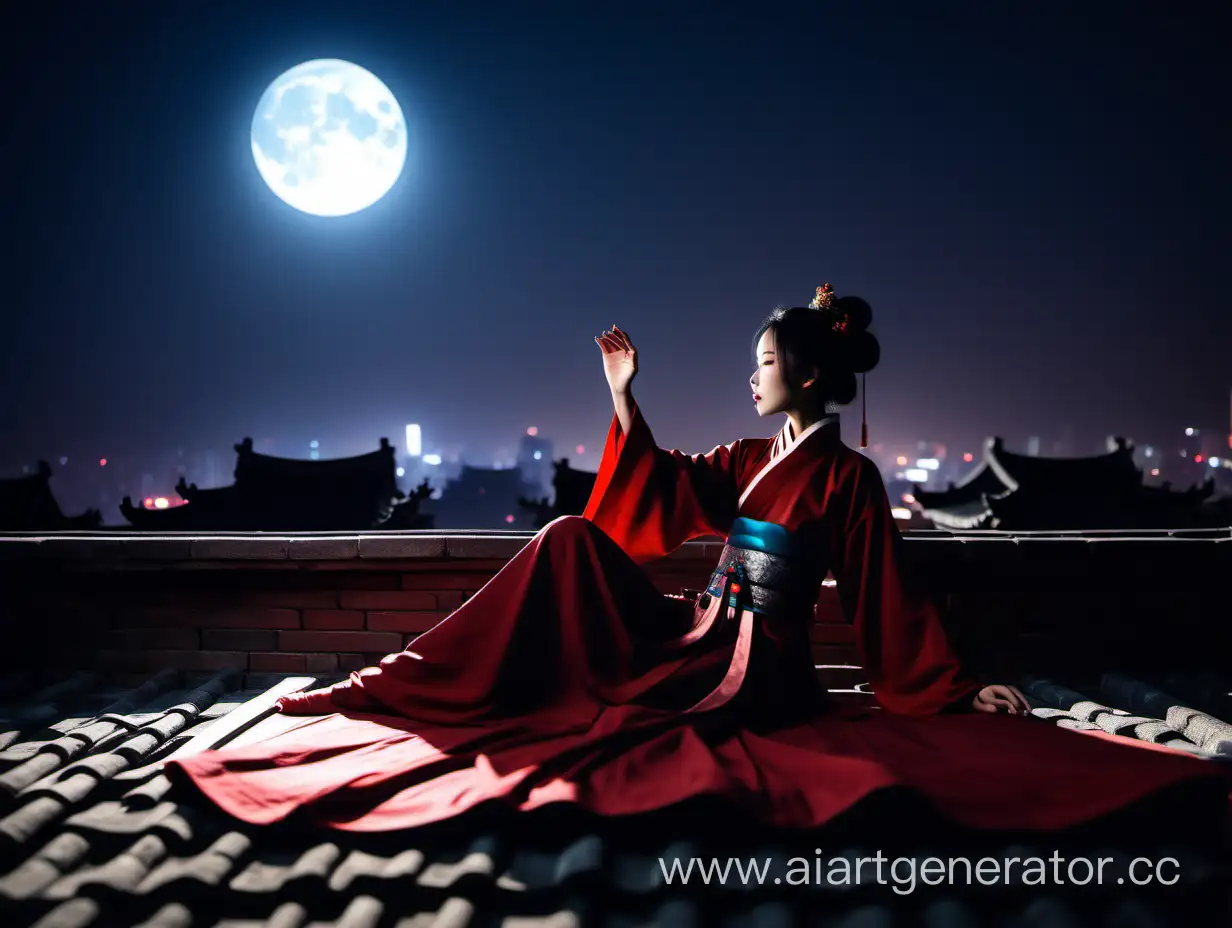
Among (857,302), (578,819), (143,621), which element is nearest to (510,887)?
(578,819)

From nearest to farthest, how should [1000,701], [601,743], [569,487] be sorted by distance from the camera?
[601,743]
[1000,701]
[569,487]

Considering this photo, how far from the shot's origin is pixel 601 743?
204 cm

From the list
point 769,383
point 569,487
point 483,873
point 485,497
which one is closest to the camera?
point 483,873

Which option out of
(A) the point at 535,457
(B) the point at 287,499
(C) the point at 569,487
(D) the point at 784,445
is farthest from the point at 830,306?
(A) the point at 535,457

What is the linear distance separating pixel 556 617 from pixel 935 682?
1.42 m

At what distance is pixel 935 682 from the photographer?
231 centimetres

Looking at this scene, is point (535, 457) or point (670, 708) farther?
point (535, 457)

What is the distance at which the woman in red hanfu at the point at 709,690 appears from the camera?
5.89 feet

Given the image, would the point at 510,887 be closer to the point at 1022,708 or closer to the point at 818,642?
the point at 1022,708

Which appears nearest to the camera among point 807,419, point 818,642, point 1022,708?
point 1022,708

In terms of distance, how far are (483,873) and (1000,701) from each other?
1807 millimetres

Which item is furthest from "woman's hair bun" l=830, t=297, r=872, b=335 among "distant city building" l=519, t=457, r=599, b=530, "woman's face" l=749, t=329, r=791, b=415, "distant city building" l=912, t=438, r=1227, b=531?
"distant city building" l=912, t=438, r=1227, b=531

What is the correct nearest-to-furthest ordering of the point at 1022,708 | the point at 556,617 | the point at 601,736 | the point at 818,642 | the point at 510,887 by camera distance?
the point at 510,887 < the point at 601,736 < the point at 1022,708 < the point at 556,617 < the point at 818,642

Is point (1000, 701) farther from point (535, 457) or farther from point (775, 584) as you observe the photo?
point (535, 457)
